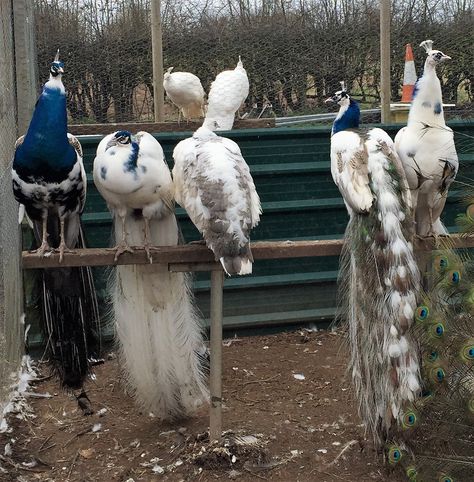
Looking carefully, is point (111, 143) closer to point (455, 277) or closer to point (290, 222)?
point (455, 277)

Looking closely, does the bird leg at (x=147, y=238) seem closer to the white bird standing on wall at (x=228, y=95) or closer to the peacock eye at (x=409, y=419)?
the peacock eye at (x=409, y=419)

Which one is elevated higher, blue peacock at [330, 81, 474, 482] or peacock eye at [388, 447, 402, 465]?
blue peacock at [330, 81, 474, 482]

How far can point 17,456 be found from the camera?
150 inches

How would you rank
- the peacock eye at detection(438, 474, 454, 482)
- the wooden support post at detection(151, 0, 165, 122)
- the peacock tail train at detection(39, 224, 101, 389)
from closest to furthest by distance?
the peacock eye at detection(438, 474, 454, 482), the peacock tail train at detection(39, 224, 101, 389), the wooden support post at detection(151, 0, 165, 122)

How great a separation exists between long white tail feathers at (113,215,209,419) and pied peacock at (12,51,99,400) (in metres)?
0.23

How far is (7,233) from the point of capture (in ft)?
13.7

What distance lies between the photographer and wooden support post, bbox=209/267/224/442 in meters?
3.63

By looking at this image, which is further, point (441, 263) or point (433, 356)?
point (441, 263)

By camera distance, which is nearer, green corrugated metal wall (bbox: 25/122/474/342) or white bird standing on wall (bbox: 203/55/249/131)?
green corrugated metal wall (bbox: 25/122/474/342)

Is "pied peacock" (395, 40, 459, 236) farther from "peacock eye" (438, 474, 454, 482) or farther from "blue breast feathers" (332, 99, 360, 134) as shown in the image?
"peacock eye" (438, 474, 454, 482)

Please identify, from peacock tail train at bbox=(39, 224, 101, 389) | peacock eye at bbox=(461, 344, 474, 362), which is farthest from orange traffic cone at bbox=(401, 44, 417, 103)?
peacock eye at bbox=(461, 344, 474, 362)

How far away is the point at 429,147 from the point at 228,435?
1751mm

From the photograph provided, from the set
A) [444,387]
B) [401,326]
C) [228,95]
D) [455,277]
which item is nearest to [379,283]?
[401,326]

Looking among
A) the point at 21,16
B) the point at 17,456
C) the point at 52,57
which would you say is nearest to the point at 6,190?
the point at 21,16
